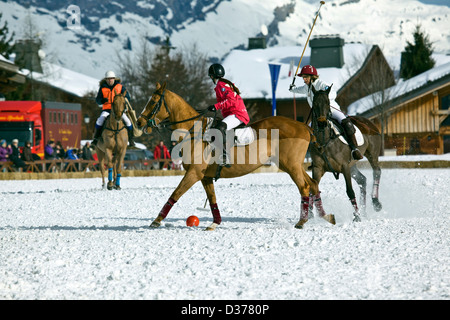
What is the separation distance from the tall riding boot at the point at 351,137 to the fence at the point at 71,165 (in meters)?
19.4

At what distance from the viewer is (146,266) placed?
8.07 metres

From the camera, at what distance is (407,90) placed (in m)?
51.5

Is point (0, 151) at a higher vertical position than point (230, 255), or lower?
higher

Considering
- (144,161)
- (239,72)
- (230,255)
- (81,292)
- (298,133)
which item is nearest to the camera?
(81,292)

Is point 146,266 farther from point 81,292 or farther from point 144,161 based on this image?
point 144,161

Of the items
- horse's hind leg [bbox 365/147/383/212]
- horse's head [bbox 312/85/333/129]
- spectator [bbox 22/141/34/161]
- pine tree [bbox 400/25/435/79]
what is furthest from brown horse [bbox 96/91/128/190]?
pine tree [bbox 400/25/435/79]

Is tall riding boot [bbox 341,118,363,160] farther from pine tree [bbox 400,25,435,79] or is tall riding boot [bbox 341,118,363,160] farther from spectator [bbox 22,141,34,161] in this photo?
pine tree [bbox 400,25,435,79]

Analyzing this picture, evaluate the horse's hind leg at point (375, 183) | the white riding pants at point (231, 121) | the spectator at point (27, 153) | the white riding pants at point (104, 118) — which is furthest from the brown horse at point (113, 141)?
the spectator at point (27, 153)

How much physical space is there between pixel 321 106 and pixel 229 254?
13.5 feet

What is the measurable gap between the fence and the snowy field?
15041mm

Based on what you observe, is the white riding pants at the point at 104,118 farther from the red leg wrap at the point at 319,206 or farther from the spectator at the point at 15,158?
the spectator at the point at 15,158

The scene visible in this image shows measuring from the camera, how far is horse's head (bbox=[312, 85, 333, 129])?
1195 centimetres
